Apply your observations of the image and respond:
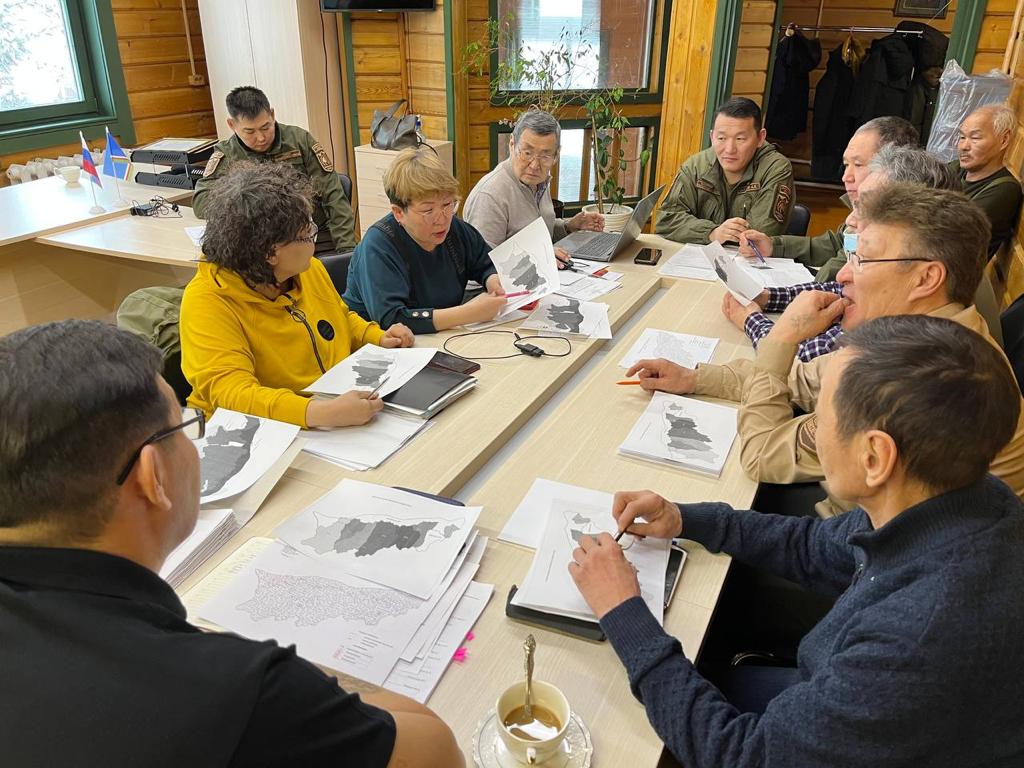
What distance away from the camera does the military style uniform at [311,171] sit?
376 centimetres

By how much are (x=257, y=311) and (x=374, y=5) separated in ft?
11.8

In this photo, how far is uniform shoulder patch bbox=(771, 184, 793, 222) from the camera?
136 inches

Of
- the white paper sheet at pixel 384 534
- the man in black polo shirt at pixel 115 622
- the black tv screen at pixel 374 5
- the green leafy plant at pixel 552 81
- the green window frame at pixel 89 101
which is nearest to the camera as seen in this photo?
the man in black polo shirt at pixel 115 622

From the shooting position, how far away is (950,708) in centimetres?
84

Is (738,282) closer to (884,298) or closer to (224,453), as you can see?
(884,298)

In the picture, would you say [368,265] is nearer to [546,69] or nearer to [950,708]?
[950,708]

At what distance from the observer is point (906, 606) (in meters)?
0.89

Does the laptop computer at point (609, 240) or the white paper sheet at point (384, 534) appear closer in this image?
the white paper sheet at point (384, 534)

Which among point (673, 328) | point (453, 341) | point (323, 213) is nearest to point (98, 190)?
point (323, 213)

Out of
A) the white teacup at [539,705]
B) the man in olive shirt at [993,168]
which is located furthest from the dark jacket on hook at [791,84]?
the white teacup at [539,705]

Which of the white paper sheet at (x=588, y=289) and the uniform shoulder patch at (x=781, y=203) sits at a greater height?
the uniform shoulder patch at (x=781, y=203)

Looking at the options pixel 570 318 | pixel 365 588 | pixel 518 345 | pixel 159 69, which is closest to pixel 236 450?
pixel 365 588

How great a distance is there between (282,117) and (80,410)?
4.90 meters

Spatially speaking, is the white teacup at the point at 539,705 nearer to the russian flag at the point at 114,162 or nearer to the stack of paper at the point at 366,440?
the stack of paper at the point at 366,440
